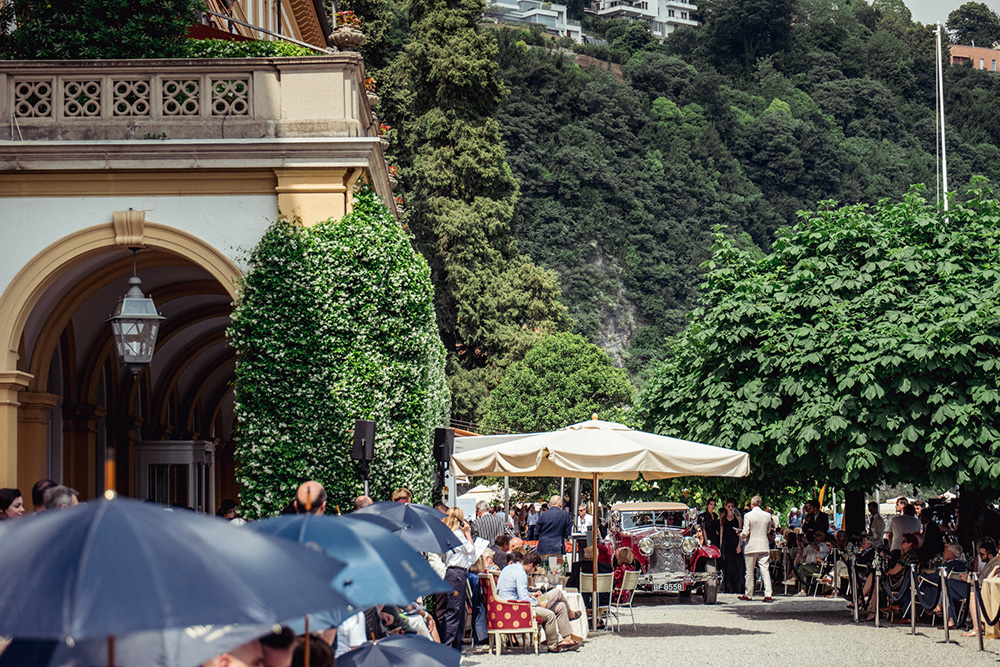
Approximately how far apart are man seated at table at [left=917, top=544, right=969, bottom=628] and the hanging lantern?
31.1 ft

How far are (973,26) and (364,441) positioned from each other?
159168 mm

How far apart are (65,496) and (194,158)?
21.7ft

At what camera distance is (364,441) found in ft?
43.2

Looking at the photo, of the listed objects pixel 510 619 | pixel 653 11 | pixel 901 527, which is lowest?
pixel 510 619

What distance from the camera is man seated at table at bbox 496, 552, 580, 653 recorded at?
526 inches

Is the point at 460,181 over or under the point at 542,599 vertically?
over

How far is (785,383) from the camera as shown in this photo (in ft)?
54.4

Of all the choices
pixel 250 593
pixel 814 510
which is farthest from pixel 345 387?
pixel 814 510

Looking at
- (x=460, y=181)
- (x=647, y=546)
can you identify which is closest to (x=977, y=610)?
(x=647, y=546)

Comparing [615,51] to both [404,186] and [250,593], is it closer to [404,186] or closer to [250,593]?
[404,186]

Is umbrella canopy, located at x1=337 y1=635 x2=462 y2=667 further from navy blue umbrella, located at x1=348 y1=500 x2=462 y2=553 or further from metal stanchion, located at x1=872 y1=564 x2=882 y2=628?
metal stanchion, located at x1=872 y1=564 x2=882 y2=628

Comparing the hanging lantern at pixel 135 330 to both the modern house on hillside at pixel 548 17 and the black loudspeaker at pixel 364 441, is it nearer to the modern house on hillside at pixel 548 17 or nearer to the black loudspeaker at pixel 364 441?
the black loudspeaker at pixel 364 441

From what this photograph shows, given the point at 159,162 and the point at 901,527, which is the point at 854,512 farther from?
the point at 159,162

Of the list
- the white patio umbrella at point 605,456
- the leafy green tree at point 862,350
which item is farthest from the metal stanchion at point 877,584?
the white patio umbrella at point 605,456
